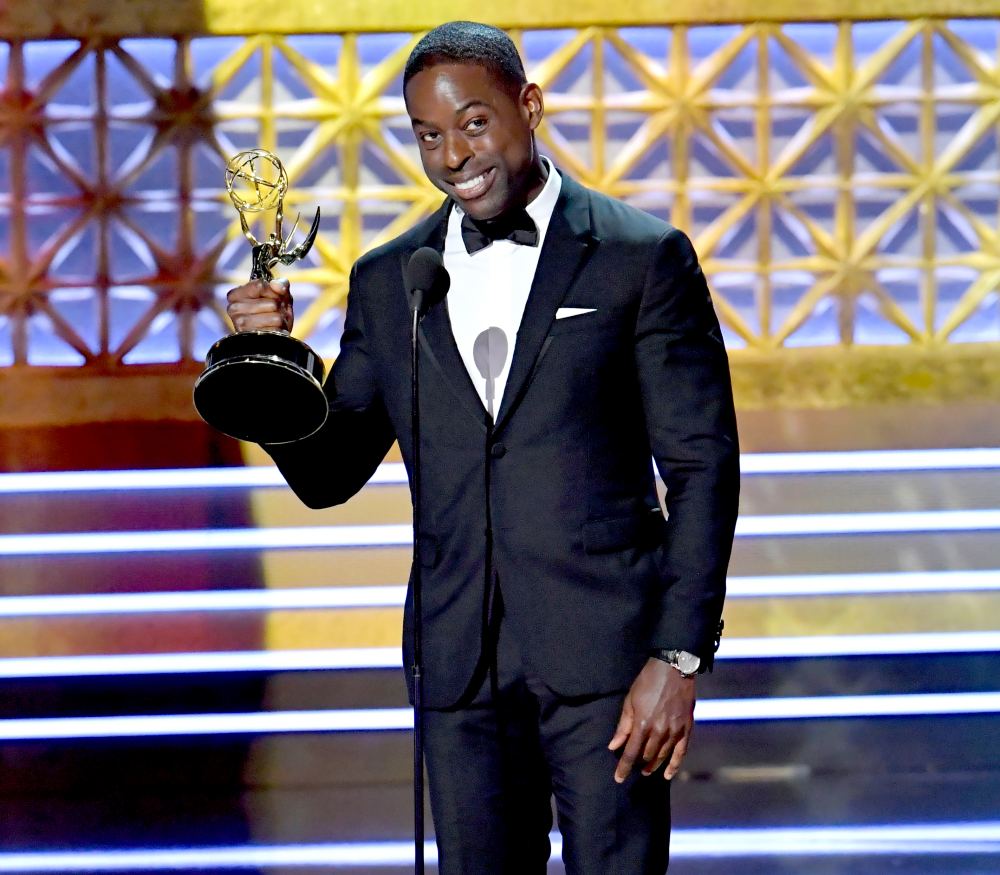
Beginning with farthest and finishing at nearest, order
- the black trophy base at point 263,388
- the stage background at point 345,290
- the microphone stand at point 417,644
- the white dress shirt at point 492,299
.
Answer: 1. the stage background at point 345,290
2. the white dress shirt at point 492,299
3. the black trophy base at point 263,388
4. the microphone stand at point 417,644

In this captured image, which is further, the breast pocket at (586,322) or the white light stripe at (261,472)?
the white light stripe at (261,472)

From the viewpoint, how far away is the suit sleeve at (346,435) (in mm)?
1811

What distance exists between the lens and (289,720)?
4.17 m

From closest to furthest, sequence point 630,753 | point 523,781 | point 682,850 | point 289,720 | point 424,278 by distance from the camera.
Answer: point 424,278 → point 630,753 → point 523,781 → point 682,850 → point 289,720

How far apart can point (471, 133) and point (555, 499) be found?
50cm

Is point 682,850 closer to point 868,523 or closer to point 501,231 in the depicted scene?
point 868,523

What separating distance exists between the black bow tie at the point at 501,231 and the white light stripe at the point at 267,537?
8.18ft

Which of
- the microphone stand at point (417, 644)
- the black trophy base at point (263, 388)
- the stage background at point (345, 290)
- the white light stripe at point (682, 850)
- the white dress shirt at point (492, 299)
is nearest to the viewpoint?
the microphone stand at point (417, 644)

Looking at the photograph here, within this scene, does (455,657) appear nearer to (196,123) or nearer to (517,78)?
(517,78)

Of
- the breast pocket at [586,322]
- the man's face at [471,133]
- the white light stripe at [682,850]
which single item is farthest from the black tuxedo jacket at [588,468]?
the white light stripe at [682,850]

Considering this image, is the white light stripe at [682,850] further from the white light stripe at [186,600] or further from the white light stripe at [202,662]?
the white light stripe at [186,600]

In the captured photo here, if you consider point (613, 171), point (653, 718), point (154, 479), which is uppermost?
point (613, 171)

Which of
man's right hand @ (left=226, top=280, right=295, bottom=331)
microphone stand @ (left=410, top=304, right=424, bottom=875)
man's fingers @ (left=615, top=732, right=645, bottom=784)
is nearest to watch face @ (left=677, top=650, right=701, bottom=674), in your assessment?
man's fingers @ (left=615, top=732, right=645, bottom=784)

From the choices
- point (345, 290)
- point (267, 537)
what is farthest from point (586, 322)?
point (267, 537)
